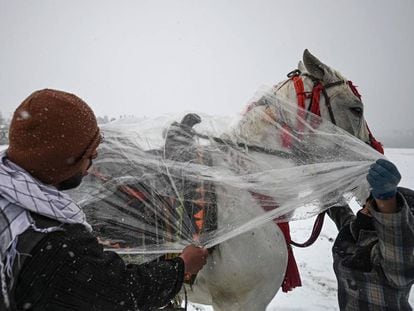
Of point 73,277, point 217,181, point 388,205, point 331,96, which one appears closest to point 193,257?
point 217,181

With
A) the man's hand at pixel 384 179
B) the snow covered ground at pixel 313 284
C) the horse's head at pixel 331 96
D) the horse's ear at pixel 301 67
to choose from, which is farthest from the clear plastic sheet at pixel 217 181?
the snow covered ground at pixel 313 284

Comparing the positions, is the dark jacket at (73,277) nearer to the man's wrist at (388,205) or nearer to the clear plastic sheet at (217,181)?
the clear plastic sheet at (217,181)

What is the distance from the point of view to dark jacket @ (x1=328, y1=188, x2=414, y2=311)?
4.87 ft

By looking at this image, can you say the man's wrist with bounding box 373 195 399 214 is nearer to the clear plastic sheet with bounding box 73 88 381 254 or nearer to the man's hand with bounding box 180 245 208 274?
the clear plastic sheet with bounding box 73 88 381 254

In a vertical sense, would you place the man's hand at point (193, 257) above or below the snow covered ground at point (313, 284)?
above

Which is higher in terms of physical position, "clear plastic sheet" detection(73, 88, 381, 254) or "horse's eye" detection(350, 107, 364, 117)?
"horse's eye" detection(350, 107, 364, 117)

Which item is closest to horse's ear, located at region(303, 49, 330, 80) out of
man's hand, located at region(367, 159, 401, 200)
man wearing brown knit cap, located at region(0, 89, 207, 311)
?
man's hand, located at region(367, 159, 401, 200)

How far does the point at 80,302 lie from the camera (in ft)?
3.13

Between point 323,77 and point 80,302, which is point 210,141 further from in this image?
point 80,302

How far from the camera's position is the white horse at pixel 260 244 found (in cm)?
174

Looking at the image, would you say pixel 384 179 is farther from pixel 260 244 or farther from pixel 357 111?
pixel 357 111

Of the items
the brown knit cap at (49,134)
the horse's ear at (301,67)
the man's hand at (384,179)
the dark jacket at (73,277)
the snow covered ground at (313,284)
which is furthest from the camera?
the snow covered ground at (313,284)

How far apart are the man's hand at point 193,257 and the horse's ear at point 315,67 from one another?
4.76ft

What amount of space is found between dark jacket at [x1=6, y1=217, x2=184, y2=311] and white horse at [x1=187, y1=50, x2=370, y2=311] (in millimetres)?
711
